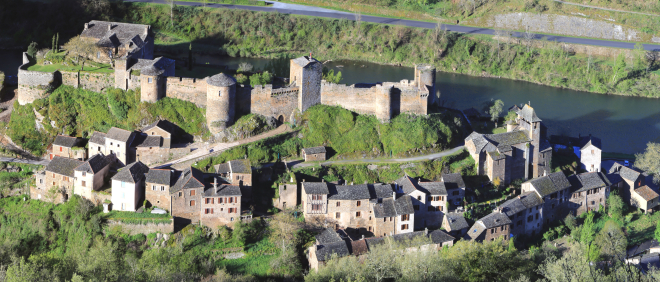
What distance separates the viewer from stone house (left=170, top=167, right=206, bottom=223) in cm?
5634

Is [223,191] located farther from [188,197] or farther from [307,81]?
Answer: [307,81]

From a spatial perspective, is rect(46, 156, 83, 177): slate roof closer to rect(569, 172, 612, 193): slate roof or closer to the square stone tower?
the square stone tower

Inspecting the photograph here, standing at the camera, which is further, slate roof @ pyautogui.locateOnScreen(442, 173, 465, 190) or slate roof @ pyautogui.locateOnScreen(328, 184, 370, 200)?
slate roof @ pyautogui.locateOnScreen(442, 173, 465, 190)

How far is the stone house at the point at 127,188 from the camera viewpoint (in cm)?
5653

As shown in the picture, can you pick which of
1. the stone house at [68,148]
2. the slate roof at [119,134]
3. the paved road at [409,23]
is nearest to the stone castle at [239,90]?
the slate roof at [119,134]

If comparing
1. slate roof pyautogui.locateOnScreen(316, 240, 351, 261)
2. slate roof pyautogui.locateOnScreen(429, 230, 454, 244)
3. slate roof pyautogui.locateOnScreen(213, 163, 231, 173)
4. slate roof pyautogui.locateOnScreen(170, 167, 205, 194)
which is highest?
slate roof pyautogui.locateOnScreen(213, 163, 231, 173)

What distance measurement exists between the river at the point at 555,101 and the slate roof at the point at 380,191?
24302 mm

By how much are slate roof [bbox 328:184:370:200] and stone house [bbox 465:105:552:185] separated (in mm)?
10228

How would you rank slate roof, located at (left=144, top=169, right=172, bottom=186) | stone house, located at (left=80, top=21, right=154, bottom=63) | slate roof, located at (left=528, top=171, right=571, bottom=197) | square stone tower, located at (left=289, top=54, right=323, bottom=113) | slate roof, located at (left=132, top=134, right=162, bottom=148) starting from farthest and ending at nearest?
stone house, located at (left=80, top=21, right=154, bottom=63), square stone tower, located at (left=289, top=54, right=323, bottom=113), slate roof, located at (left=528, top=171, right=571, bottom=197), slate roof, located at (left=132, top=134, right=162, bottom=148), slate roof, located at (left=144, top=169, right=172, bottom=186)

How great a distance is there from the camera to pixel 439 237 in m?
56.5

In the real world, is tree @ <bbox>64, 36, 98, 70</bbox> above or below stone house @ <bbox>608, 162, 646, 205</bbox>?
above

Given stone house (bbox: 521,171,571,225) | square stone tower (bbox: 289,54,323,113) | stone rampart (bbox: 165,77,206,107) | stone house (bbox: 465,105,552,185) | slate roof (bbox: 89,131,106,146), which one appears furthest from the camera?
square stone tower (bbox: 289,54,323,113)

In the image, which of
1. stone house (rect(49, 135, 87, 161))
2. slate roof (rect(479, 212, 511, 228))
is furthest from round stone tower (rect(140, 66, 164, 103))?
slate roof (rect(479, 212, 511, 228))

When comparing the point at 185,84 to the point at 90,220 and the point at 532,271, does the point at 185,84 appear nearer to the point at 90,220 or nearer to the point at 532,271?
the point at 90,220
